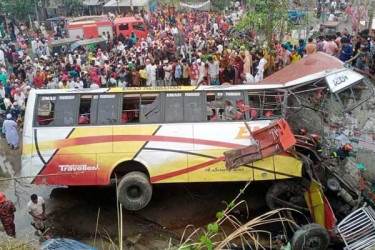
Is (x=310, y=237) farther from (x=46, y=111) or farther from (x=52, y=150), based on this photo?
(x=46, y=111)

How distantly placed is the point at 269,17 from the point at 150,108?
9.81 metres

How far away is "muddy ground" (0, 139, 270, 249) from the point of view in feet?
32.7

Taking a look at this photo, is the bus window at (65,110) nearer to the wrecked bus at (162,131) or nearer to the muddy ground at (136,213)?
the wrecked bus at (162,131)

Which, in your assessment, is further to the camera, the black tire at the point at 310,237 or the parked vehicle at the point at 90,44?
the parked vehicle at the point at 90,44

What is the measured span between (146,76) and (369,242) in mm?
10090

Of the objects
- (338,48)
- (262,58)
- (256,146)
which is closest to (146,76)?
(262,58)

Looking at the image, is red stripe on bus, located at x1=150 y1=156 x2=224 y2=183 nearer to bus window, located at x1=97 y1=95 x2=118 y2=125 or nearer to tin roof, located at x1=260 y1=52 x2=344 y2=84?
bus window, located at x1=97 y1=95 x2=118 y2=125

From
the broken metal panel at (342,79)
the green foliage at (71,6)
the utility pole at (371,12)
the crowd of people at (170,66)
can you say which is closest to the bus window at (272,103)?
the broken metal panel at (342,79)

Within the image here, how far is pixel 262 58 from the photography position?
16.4 m

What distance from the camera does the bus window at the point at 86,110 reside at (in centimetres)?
1016

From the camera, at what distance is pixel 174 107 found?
1014 centimetres

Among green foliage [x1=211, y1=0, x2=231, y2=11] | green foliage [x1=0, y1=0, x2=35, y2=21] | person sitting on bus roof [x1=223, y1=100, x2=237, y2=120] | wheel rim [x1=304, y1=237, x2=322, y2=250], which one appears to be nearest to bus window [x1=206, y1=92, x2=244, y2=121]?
person sitting on bus roof [x1=223, y1=100, x2=237, y2=120]

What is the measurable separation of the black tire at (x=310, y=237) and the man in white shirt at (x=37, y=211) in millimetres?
4708

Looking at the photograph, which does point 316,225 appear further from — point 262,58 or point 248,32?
point 248,32
